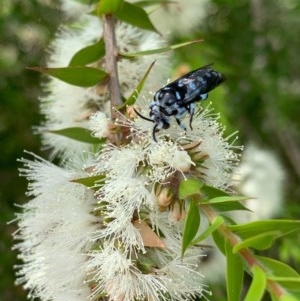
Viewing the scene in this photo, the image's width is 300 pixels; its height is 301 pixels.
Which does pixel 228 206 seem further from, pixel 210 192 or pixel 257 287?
pixel 257 287

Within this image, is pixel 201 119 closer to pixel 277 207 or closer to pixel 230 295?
pixel 230 295

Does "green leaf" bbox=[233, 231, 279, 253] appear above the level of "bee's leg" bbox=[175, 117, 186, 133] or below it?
below

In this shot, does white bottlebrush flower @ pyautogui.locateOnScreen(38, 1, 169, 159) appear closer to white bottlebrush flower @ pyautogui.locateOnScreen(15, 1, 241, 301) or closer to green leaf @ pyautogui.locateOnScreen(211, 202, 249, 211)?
white bottlebrush flower @ pyautogui.locateOnScreen(15, 1, 241, 301)

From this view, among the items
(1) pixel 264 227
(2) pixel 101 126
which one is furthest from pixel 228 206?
(2) pixel 101 126

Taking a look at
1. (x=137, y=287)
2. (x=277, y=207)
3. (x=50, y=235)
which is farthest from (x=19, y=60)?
(x=137, y=287)

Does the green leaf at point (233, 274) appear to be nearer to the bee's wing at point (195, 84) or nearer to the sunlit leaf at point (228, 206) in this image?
the sunlit leaf at point (228, 206)

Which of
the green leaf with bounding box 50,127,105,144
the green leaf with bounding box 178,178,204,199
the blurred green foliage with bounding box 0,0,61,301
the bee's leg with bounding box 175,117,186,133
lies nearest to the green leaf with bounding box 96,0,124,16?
the green leaf with bounding box 50,127,105,144
